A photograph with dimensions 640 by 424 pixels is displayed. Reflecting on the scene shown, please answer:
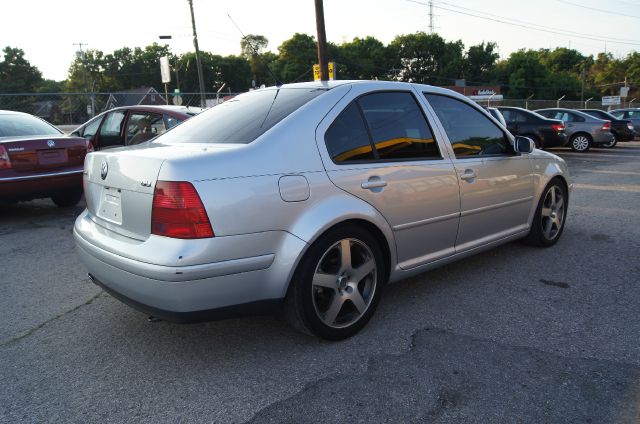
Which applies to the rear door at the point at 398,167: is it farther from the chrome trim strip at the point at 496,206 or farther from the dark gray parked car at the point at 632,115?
the dark gray parked car at the point at 632,115

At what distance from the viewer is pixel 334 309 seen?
116 inches

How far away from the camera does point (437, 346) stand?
9.62 feet

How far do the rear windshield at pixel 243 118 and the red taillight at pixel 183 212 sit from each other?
0.55m

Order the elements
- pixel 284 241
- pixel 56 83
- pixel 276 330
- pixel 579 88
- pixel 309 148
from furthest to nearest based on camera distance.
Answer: pixel 56 83
pixel 579 88
pixel 276 330
pixel 309 148
pixel 284 241

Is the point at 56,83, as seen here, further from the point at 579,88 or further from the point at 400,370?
the point at 400,370

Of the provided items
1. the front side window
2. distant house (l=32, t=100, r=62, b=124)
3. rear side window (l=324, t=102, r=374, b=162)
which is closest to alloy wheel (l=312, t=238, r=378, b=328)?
rear side window (l=324, t=102, r=374, b=162)

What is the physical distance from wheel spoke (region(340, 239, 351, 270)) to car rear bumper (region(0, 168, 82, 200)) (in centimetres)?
499

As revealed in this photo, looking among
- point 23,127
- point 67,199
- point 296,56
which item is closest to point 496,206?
point 23,127

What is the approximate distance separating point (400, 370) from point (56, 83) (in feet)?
399

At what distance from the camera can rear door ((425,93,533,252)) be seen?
3.77 metres

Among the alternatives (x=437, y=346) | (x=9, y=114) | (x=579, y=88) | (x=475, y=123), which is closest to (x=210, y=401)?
(x=437, y=346)

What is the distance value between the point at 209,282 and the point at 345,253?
2.88ft

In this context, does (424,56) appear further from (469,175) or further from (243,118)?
(243,118)

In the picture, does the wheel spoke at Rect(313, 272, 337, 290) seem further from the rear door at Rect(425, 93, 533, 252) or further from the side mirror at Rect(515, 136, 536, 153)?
the side mirror at Rect(515, 136, 536, 153)
